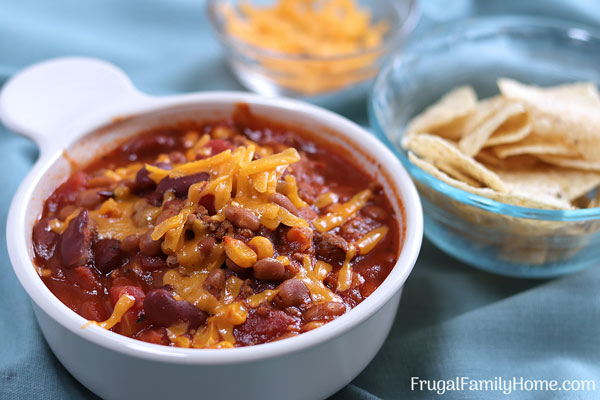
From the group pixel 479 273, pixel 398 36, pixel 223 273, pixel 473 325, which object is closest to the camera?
pixel 223 273

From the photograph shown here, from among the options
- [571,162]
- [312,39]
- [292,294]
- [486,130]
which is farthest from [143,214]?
[312,39]

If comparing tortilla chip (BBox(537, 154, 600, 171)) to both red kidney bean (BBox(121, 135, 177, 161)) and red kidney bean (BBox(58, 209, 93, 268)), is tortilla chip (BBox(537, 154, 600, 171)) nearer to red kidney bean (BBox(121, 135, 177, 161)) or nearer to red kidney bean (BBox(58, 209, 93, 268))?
red kidney bean (BBox(121, 135, 177, 161))

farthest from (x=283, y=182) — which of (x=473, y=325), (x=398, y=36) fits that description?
(x=398, y=36)

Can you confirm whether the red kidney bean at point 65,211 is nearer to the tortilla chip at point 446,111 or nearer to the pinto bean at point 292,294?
the pinto bean at point 292,294

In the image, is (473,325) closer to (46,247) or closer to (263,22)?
(46,247)

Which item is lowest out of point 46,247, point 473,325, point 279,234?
point 473,325

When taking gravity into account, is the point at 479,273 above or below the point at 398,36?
below
